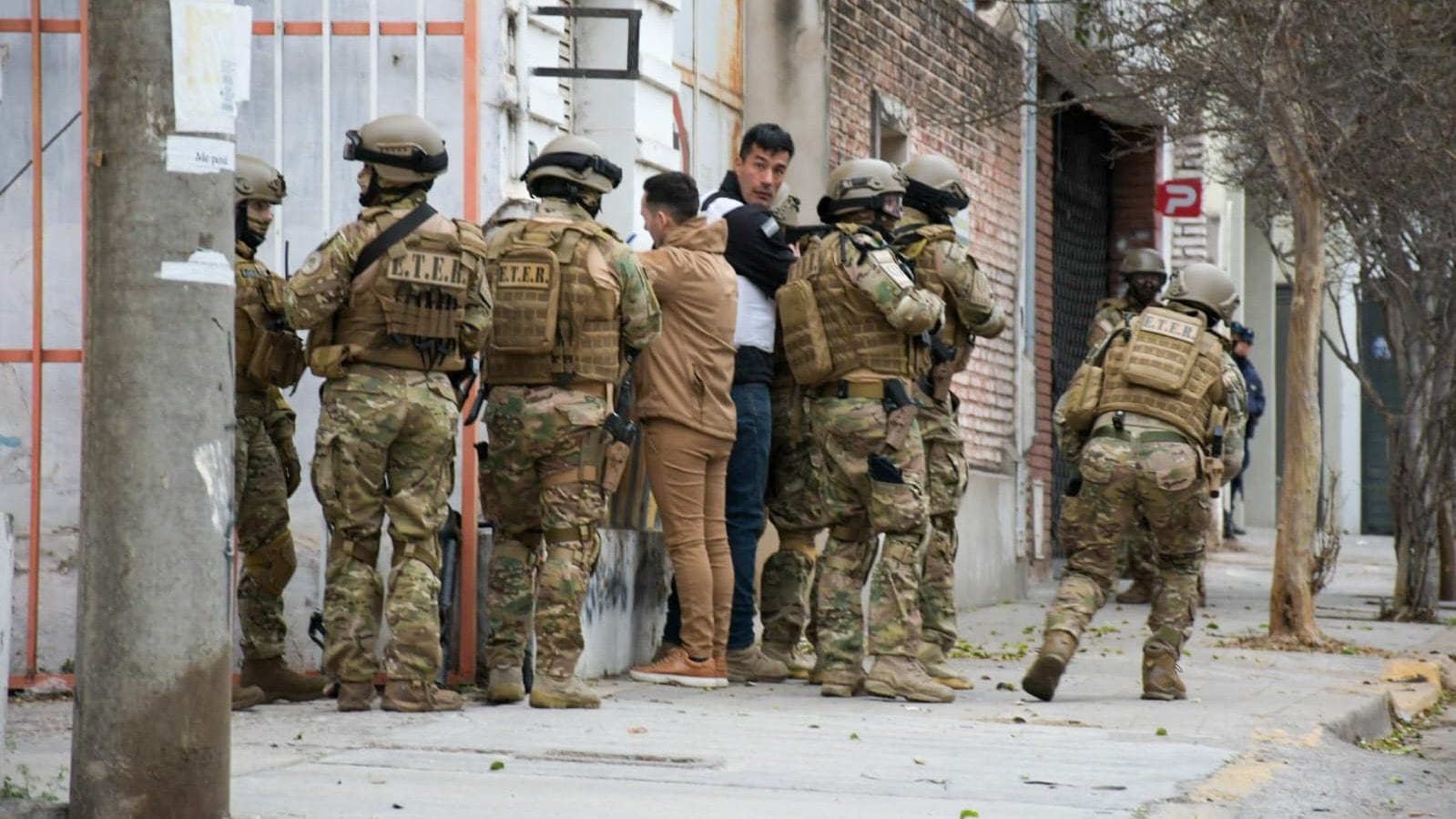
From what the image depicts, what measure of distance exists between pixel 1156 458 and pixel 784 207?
1836mm

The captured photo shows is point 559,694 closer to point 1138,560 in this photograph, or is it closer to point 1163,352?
point 1163,352

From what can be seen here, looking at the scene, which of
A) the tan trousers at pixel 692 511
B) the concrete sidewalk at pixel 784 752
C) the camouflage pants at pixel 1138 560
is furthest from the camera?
the camouflage pants at pixel 1138 560

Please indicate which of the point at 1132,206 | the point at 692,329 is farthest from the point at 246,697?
the point at 1132,206

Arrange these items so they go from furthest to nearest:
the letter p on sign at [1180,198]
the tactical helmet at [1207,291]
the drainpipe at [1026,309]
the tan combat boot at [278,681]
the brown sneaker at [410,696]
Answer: the letter p on sign at [1180,198] → the drainpipe at [1026,309] → the tactical helmet at [1207,291] → the tan combat boot at [278,681] → the brown sneaker at [410,696]

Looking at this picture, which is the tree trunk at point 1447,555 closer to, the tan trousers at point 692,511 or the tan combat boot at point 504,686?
the tan trousers at point 692,511

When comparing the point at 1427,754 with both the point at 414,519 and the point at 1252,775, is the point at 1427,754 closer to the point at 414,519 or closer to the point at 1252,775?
the point at 1252,775

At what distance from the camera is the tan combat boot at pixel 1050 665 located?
8320mm

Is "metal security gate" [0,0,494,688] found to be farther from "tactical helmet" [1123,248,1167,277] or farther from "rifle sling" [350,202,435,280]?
"tactical helmet" [1123,248,1167,277]

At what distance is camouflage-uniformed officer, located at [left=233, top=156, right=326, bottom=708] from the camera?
292 inches

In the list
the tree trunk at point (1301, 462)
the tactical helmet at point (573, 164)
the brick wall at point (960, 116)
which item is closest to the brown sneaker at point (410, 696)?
the tactical helmet at point (573, 164)

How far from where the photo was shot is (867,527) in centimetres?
845

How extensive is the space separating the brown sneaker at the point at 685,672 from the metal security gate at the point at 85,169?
2.70 feet

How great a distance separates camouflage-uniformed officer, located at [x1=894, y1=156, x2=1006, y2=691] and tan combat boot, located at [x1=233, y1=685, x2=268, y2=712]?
275 centimetres

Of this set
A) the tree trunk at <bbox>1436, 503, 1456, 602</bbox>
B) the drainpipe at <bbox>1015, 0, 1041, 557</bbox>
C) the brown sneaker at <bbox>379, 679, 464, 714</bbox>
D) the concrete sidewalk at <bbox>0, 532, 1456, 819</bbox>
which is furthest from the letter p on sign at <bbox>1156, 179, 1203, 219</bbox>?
the brown sneaker at <bbox>379, 679, 464, 714</bbox>
